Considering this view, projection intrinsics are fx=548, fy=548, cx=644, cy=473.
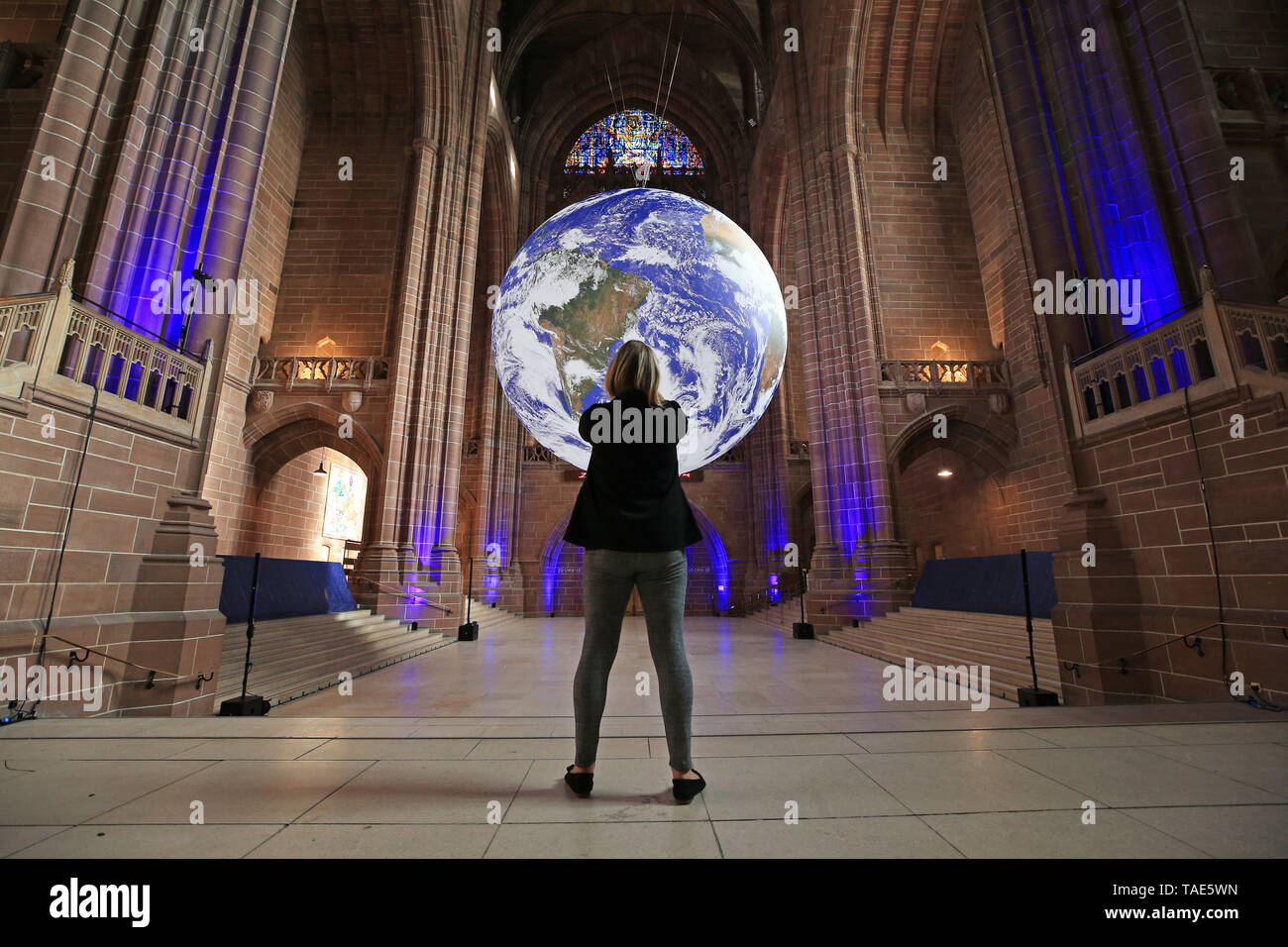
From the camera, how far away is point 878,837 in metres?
1.66

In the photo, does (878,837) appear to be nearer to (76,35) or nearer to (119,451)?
(119,451)

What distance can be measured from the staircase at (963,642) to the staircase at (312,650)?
24.5ft

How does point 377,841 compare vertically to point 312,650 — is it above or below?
above

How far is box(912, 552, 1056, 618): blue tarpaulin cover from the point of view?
7941mm

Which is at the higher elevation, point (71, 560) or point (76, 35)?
point (76, 35)

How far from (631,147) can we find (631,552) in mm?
26423

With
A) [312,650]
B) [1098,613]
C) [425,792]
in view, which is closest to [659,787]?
[425,792]

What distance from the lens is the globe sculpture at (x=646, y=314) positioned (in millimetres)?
6117

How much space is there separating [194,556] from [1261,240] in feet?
47.5

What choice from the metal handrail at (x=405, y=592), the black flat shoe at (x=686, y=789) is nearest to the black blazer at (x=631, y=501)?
the black flat shoe at (x=686, y=789)

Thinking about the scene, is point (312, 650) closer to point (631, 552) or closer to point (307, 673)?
point (307, 673)

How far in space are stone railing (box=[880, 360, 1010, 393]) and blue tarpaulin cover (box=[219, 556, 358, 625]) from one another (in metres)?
12.5

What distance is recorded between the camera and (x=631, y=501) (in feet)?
7.22
